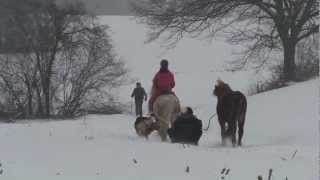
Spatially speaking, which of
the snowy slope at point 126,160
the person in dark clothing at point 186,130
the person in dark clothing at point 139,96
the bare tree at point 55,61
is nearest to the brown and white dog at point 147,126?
the person in dark clothing at point 186,130

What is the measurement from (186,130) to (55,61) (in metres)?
21.5

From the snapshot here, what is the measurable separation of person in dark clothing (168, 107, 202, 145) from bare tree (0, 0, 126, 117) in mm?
19934

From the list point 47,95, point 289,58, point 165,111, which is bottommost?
point 47,95

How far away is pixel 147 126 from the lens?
45.4 ft

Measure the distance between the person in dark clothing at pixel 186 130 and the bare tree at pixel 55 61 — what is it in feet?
65.4

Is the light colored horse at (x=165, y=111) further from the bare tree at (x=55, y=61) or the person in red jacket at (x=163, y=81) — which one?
the bare tree at (x=55, y=61)

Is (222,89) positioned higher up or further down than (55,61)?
further down

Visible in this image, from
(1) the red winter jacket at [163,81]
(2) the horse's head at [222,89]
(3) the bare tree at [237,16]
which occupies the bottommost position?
(2) the horse's head at [222,89]

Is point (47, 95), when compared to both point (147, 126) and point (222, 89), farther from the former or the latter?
point (222, 89)

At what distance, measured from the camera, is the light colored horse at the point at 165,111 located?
13.4 meters

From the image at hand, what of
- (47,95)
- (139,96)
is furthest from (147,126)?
(47,95)

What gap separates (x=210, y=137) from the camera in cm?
1681

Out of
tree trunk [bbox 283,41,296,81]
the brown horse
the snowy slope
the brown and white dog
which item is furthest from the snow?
tree trunk [bbox 283,41,296,81]

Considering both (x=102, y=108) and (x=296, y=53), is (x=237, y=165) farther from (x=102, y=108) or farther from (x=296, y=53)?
(x=102, y=108)
